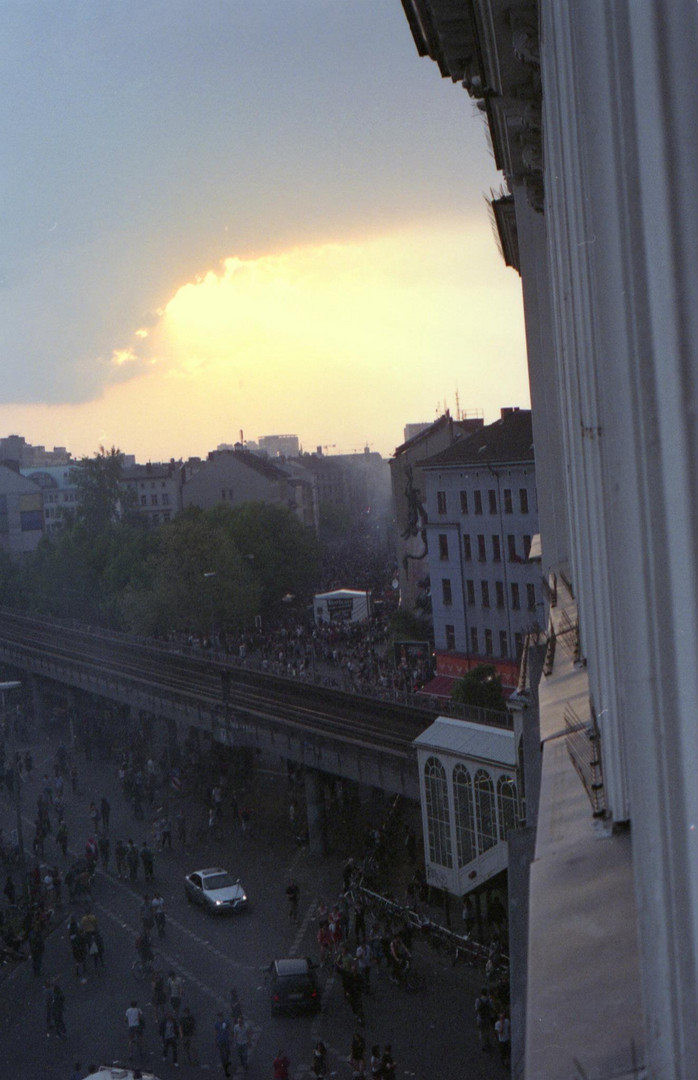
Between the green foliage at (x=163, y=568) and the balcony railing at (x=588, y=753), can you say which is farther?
the green foliage at (x=163, y=568)

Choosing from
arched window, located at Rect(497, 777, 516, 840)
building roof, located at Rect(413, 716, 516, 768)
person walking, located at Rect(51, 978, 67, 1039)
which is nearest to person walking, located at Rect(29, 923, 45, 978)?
person walking, located at Rect(51, 978, 67, 1039)

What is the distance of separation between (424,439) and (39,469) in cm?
5319

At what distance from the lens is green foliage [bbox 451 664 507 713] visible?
24.9 metres

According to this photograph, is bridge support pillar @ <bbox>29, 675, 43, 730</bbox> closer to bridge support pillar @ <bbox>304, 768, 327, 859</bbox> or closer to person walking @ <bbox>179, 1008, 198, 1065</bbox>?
bridge support pillar @ <bbox>304, 768, 327, 859</bbox>

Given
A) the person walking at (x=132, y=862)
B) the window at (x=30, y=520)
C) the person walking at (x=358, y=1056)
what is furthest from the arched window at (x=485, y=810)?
the window at (x=30, y=520)

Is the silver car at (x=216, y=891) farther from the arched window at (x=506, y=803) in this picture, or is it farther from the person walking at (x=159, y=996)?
the arched window at (x=506, y=803)

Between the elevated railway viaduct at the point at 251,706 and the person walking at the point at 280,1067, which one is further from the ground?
the elevated railway viaduct at the point at 251,706

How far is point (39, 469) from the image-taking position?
308 ft

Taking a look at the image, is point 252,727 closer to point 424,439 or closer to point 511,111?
point 511,111

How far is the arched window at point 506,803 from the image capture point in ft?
51.9

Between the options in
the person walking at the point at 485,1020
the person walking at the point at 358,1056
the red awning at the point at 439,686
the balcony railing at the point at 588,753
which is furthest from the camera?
the red awning at the point at 439,686

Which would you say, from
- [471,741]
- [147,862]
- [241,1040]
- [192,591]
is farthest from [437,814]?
[192,591]

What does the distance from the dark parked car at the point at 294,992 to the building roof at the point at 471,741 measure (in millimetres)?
3982

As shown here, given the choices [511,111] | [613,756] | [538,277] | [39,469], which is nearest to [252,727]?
[538,277]
